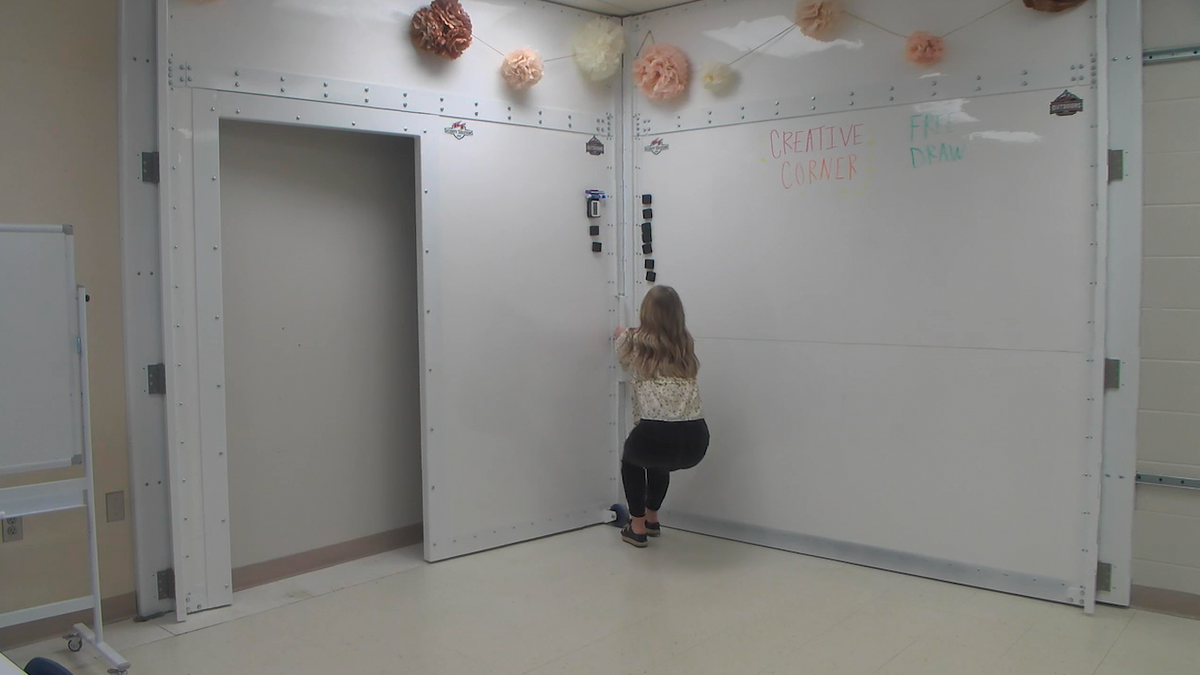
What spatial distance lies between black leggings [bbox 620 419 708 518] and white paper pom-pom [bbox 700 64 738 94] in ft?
5.26

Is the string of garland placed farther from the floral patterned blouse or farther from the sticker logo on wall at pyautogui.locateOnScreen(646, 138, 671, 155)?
the floral patterned blouse

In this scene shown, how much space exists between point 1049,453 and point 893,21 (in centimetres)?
190

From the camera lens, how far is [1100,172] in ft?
11.0

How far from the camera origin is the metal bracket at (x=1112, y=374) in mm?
3369

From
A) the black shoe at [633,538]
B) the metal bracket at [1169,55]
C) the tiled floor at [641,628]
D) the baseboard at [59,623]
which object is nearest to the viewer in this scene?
the tiled floor at [641,628]

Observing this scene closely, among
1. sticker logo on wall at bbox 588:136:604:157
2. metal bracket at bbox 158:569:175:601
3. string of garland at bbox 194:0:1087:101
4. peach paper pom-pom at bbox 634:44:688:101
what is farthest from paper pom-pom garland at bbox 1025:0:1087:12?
metal bracket at bbox 158:569:175:601

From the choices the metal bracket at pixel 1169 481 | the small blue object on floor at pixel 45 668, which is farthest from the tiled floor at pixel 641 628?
the small blue object on floor at pixel 45 668

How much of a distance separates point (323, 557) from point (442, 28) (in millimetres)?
2406

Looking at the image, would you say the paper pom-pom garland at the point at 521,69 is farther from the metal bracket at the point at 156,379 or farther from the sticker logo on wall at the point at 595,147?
the metal bracket at the point at 156,379

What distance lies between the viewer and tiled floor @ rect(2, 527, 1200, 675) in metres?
2.99

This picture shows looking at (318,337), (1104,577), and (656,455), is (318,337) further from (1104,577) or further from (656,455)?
(1104,577)

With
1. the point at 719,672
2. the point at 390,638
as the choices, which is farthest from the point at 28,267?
the point at 719,672

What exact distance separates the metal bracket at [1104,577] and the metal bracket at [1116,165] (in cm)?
147

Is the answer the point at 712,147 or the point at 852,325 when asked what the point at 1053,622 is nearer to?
the point at 852,325
